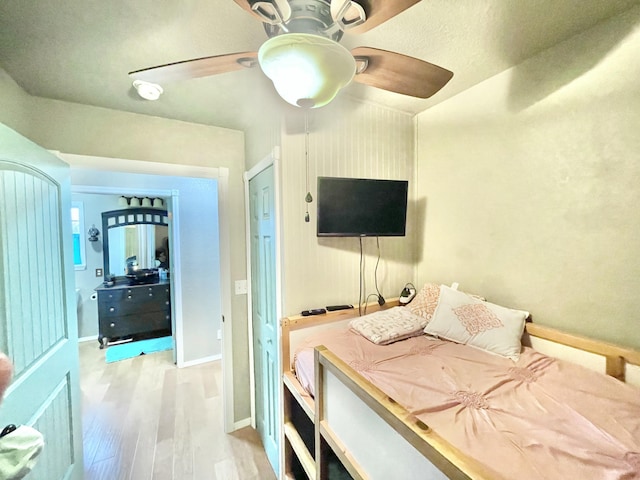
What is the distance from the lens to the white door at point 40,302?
106cm

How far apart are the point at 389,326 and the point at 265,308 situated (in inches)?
35.2

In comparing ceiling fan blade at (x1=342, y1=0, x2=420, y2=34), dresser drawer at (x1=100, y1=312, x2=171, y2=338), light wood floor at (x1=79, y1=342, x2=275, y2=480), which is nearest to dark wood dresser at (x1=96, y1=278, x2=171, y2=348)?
dresser drawer at (x1=100, y1=312, x2=171, y2=338)

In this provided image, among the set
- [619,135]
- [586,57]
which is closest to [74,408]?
[619,135]

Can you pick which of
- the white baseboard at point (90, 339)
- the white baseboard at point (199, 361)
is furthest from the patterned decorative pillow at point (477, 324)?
the white baseboard at point (90, 339)

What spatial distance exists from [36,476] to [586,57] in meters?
3.24

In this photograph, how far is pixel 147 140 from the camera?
6.29 feet

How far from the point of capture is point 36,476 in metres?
1.15

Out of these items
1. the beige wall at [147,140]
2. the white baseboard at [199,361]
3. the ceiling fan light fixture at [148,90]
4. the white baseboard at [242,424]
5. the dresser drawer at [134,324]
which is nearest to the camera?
the ceiling fan light fixture at [148,90]

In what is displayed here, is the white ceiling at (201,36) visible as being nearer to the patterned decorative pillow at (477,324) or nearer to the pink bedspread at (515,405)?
the patterned decorative pillow at (477,324)

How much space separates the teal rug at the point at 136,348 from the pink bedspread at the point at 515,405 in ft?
10.6

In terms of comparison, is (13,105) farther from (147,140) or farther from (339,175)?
(339,175)

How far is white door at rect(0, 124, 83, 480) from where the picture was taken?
106cm

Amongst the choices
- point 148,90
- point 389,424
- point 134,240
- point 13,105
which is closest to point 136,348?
point 134,240

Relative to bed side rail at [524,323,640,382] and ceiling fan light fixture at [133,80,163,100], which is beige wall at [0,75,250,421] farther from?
bed side rail at [524,323,640,382]
